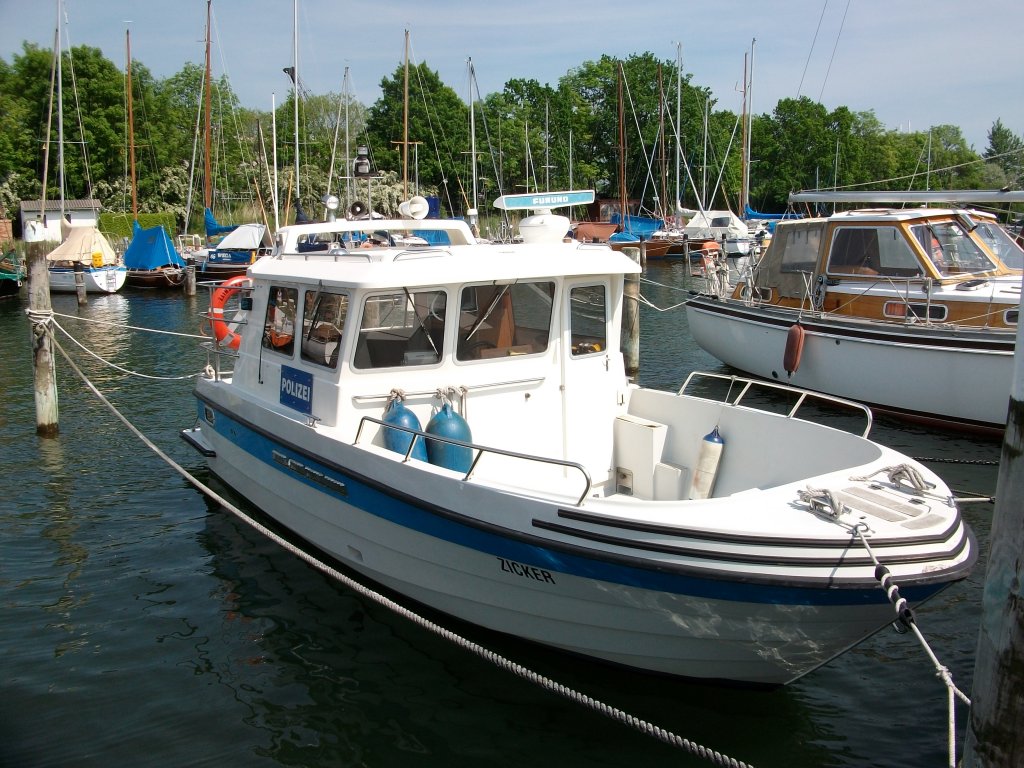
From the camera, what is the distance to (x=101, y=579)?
27.0 feet

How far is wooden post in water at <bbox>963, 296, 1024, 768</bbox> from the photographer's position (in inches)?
136

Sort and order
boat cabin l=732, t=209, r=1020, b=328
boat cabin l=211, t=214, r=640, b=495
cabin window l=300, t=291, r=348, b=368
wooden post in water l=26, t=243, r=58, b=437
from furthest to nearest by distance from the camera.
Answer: boat cabin l=732, t=209, r=1020, b=328
wooden post in water l=26, t=243, r=58, b=437
cabin window l=300, t=291, r=348, b=368
boat cabin l=211, t=214, r=640, b=495

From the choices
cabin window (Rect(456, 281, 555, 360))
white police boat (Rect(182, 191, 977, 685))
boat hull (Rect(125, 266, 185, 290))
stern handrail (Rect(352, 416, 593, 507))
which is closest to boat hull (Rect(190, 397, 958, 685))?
white police boat (Rect(182, 191, 977, 685))

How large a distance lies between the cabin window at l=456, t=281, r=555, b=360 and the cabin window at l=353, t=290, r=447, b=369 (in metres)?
0.22

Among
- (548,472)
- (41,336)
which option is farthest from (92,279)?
(548,472)

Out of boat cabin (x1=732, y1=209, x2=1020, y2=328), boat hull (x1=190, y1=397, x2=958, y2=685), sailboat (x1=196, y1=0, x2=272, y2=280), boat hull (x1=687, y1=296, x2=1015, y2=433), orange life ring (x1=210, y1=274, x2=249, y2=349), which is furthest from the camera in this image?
Answer: sailboat (x1=196, y1=0, x2=272, y2=280)

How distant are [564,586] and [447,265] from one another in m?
2.86

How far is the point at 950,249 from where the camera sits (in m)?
13.9

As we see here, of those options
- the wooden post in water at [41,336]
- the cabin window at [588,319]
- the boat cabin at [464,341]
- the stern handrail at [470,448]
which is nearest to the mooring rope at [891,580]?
the stern handrail at [470,448]

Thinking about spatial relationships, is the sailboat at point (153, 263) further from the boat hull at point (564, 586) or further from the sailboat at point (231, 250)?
the boat hull at point (564, 586)

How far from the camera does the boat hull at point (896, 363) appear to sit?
40.5ft

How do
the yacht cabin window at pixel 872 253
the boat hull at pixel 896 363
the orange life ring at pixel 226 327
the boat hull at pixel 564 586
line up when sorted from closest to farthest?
the boat hull at pixel 564 586
the orange life ring at pixel 226 327
the boat hull at pixel 896 363
the yacht cabin window at pixel 872 253

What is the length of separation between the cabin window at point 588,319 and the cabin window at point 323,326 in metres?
2.05

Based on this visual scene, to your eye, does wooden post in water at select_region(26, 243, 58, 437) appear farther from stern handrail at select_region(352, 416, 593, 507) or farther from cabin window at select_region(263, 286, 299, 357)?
stern handrail at select_region(352, 416, 593, 507)
